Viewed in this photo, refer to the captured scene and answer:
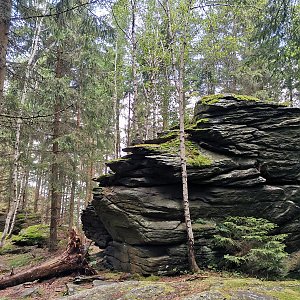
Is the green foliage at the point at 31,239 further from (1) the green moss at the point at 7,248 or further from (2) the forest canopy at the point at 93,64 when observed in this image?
(2) the forest canopy at the point at 93,64

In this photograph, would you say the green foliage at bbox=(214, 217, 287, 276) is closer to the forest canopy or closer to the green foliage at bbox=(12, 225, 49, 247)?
the forest canopy

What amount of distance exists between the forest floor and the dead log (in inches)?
8.9

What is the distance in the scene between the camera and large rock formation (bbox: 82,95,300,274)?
859 cm

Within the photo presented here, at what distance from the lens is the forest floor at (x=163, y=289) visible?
5785 millimetres

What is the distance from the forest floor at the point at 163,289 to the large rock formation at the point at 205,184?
3.28ft

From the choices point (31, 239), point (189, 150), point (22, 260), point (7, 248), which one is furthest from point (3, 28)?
point (31, 239)

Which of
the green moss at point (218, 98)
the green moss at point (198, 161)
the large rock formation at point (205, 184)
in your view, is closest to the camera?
the large rock formation at point (205, 184)

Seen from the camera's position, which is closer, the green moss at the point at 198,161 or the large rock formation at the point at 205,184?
the large rock formation at the point at 205,184

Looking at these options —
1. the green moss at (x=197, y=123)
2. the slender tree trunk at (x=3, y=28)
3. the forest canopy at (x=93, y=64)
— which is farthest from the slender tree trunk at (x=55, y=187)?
the green moss at (x=197, y=123)

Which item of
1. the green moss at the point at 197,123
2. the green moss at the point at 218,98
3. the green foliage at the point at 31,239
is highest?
the green moss at the point at 218,98

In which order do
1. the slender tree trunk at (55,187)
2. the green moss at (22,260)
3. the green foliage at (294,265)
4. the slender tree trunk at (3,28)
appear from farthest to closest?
the slender tree trunk at (55,187)
the green moss at (22,260)
the green foliage at (294,265)
the slender tree trunk at (3,28)

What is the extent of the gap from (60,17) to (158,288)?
7427 millimetres

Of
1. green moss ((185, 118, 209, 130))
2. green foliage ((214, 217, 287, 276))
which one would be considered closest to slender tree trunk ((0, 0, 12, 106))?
green moss ((185, 118, 209, 130))

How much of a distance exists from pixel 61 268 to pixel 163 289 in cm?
399
